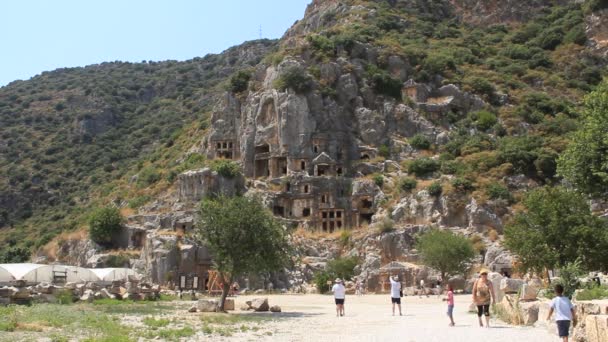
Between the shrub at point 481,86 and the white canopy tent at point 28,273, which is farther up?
the shrub at point 481,86

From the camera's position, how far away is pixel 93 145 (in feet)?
470

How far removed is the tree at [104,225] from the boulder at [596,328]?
67137 millimetres

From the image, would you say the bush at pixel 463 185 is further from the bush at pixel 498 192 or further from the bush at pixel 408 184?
the bush at pixel 408 184

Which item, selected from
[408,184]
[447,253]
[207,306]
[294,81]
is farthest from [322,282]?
[294,81]

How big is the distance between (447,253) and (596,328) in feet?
138

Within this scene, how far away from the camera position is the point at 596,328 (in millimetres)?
15203

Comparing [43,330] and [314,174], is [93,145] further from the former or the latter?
[43,330]

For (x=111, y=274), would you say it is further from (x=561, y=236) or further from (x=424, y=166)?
(x=424, y=166)

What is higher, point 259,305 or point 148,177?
point 148,177

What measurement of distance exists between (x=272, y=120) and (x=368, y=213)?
18.7 meters

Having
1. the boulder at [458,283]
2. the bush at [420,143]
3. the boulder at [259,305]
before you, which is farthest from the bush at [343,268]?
the boulder at [259,305]

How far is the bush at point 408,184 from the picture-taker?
75.4 m

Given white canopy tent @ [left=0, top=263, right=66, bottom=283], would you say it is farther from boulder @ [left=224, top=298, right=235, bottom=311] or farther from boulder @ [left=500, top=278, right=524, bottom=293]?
boulder @ [left=500, top=278, right=524, bottom=293]

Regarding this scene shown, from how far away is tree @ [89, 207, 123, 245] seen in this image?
76.4 m
